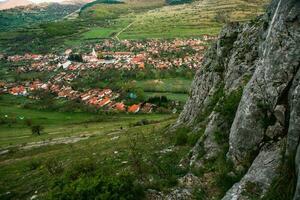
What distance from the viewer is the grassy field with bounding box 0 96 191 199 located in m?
37.9

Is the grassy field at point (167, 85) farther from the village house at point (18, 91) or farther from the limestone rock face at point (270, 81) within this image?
the limestone rock face at point (270, 81)

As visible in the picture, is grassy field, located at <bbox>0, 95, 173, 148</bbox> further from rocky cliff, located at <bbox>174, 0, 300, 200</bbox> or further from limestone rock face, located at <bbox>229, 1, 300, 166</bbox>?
limestone rock face, located at <bbox>229, 1, 300, 166</bbox>

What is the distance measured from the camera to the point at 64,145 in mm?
78625

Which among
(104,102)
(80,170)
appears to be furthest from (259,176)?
(104,102)

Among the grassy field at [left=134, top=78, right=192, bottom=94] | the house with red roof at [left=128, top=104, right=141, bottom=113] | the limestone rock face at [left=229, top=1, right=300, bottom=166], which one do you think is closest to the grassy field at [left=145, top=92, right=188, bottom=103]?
the grassy field at [left=134, top=78, right=192, bottom=94]

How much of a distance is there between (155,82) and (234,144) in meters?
149

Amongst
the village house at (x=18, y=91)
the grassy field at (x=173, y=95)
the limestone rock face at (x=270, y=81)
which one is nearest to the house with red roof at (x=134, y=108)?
the grassy field at (x=173, y=95)

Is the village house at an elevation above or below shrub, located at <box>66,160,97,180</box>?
below

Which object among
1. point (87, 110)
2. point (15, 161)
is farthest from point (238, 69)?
point (87, 110)

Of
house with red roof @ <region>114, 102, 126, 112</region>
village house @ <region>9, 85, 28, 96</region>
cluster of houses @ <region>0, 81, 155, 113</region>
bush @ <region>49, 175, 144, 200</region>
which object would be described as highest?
bush @ <region>49, 175, 144, 200</region>

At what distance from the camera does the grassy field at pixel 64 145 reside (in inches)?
1492

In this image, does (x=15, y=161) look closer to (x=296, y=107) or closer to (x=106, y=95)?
(x=296, y=107)

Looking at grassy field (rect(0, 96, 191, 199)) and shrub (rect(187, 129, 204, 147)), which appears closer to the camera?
shrub (rect(187, 129, 204, 147))

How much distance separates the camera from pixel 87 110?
14400 cm
